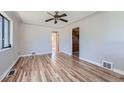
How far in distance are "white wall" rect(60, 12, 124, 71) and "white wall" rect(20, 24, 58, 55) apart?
10.1ft

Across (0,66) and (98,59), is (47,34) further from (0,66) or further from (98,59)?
(0,66)

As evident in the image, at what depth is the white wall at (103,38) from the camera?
139 inches

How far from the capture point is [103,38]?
14.0 ft

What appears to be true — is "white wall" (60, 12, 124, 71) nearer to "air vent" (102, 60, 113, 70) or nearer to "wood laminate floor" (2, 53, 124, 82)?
"air vent" (102, 60, 113, 70)

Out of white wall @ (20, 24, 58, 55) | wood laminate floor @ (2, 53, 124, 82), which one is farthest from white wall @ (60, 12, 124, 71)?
white wall @ (20, 24, 58, 55)

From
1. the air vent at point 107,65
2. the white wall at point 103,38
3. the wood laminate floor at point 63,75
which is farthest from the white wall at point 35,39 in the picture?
Answer: the air vent at point 107,65

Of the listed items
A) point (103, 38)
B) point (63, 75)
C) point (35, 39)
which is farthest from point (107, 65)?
point (35, 39)

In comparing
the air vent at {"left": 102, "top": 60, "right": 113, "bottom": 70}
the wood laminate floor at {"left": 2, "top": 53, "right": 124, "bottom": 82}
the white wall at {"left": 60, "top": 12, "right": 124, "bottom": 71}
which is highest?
the white wall at {"left": 60, "top": 12, "right": 124, "bottom": 71}

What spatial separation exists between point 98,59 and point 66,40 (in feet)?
13.6

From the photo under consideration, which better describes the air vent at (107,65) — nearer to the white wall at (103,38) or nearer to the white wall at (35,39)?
Answer: the white wall at (103,38)

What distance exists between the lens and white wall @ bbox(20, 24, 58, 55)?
731 cm

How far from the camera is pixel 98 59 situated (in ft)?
15.1
